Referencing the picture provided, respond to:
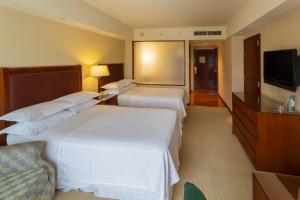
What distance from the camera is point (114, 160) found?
7.33 feet

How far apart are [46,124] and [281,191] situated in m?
2.40

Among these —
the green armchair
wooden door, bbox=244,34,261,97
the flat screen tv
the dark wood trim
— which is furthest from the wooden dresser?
the dark wood trim

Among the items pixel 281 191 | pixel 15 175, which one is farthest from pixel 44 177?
pixel 281 191

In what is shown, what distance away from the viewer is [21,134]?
8.22 ft

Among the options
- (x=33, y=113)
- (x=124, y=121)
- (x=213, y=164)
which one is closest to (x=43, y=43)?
(x=33, y=113)

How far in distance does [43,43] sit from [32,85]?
65 cm

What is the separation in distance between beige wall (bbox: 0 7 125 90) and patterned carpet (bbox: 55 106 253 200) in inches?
67.8

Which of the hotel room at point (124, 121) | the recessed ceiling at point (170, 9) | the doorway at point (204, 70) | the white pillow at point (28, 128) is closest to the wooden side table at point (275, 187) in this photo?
the hotel room at point (124, 121)

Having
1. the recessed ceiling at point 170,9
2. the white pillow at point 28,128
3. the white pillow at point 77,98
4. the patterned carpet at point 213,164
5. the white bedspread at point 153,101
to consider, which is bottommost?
the patterned carpet at point 213,164

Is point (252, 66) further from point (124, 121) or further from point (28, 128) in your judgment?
point (28, 128)

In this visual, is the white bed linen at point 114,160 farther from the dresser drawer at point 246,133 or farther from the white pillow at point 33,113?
the dresser drawer at point 246,133

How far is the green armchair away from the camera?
1894mm

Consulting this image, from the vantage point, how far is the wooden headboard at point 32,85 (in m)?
2.60

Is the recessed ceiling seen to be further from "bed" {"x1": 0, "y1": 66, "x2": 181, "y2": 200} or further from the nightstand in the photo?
"bed" {"x1": 0, "y1": 66, "x2": 181, "y2": 200}
